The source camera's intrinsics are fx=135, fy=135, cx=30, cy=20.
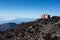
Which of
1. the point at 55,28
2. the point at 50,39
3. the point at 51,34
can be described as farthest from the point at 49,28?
the point at 50,39

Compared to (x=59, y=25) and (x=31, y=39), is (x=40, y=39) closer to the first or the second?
(x=31, y=39)

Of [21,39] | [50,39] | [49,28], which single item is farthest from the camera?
[49,28]

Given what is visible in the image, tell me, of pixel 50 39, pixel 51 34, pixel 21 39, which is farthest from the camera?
pixel 21 39

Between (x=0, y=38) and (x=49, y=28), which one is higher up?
(x=49, y=28)

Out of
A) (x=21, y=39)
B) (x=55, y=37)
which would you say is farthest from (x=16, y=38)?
(x=55, y=37)

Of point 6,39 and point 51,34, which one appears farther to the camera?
point 6,39

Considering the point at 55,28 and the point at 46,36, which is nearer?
the point at 46,36

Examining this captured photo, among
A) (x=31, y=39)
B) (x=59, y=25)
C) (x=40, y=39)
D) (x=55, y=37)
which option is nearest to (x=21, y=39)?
(x=31, y=39)

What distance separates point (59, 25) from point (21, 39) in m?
22.8

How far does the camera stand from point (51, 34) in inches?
2571

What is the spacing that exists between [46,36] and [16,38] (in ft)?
55.6

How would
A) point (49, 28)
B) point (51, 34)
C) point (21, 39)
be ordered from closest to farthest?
point (51, 34) → point (21, 39) → point (49, 28)

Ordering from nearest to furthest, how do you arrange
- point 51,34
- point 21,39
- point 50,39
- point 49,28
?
point 50,39, point 51,34, point 21,39, point 49,28

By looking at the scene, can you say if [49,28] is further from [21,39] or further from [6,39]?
[6,39]
